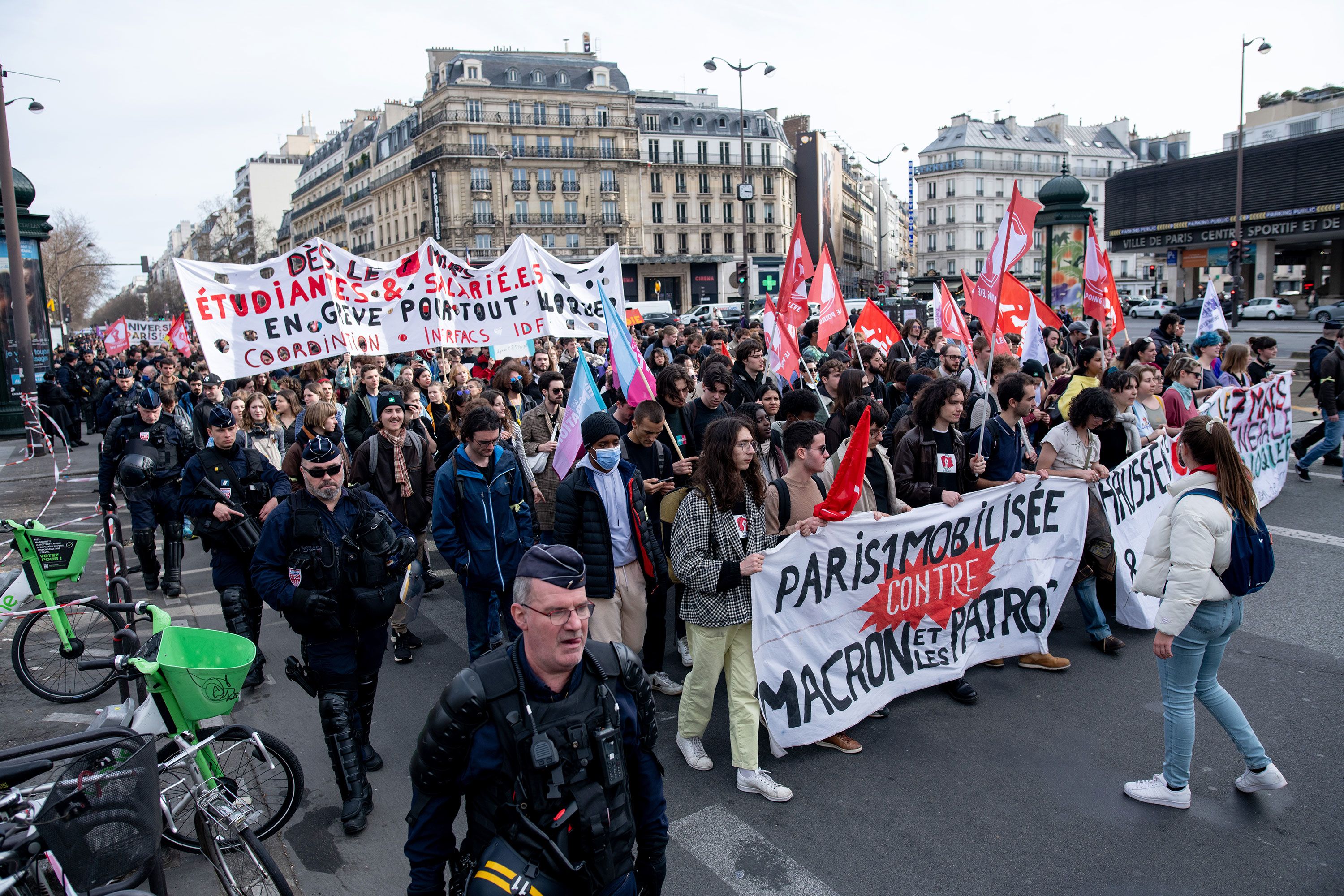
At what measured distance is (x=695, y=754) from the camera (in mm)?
4609

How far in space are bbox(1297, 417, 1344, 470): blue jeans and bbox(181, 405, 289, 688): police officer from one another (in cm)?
1105

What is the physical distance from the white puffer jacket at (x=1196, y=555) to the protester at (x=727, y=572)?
164 centimetres

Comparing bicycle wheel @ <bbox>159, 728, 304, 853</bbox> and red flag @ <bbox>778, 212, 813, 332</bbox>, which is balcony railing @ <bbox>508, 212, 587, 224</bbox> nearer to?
red flag @ <bbox>778, 212, 813, 332</bbox>

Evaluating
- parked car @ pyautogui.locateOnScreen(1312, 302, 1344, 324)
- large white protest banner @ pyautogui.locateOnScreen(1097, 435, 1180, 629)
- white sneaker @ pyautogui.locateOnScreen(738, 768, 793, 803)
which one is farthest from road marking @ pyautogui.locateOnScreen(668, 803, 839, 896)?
parked car @ pyautogui.locateOnScreen(1312, 302, 1344, 324)

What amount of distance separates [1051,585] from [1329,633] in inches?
79.3

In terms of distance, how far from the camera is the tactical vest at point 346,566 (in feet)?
13.2

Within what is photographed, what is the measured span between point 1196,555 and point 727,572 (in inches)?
81.3

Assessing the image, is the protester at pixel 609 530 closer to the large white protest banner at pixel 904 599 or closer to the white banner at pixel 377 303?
the large white protest banner at pixel 904 599

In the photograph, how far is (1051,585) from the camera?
5.70 m

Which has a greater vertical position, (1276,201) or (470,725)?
(1276,201)

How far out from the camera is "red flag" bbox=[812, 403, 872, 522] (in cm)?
446

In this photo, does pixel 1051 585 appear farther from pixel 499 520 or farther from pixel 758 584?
pixel 499 520

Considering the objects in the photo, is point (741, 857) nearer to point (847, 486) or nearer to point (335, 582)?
point (847, 486)

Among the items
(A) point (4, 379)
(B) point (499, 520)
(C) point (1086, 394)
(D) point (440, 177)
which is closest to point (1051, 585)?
(C) point (1086, 394)
